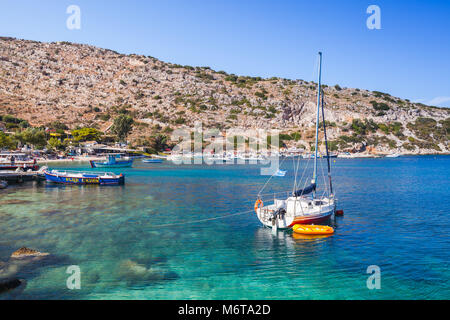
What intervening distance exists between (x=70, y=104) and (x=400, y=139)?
183577 mm

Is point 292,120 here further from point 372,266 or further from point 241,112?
point 372,266

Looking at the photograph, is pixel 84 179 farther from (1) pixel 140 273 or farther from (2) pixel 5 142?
(2) pixel 5 142

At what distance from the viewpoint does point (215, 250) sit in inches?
794

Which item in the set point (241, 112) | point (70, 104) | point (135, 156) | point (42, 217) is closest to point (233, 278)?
point (42, 217)

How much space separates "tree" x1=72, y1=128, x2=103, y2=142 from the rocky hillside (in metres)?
16.8

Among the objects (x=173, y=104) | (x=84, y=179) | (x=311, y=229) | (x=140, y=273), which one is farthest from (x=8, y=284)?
(x=173, y=104)

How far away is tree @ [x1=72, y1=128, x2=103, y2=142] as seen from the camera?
4754 inches

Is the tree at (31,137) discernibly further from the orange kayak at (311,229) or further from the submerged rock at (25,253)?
the orange kayak at (311,229)

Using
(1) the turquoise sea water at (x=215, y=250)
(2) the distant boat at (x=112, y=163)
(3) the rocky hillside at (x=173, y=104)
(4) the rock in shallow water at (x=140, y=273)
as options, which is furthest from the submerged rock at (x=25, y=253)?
(3) the rocky hillside at (x=173, y=104)

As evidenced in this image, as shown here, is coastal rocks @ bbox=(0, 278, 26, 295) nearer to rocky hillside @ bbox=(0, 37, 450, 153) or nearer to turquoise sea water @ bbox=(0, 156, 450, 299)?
turquoise sea water @ bbox=(0, 156, 450, 299)

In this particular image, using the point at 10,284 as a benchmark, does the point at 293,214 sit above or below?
above

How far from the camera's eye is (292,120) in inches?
6826

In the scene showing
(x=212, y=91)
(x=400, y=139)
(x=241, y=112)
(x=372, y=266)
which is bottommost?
(x=372, y=266)

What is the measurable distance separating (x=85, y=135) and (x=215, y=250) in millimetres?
117321
